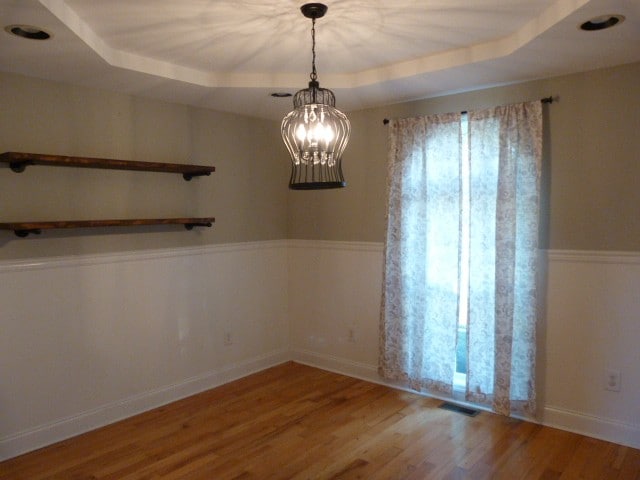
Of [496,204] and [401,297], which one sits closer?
[496,204]

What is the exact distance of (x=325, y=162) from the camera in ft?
7.61

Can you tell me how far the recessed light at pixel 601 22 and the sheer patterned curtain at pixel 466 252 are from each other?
83 cm

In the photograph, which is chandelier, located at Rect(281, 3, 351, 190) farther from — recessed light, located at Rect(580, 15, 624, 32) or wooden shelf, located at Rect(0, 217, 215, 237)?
wooden shelf, located at Rect(0, 217, 215, 237)

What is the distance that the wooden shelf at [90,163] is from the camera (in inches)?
110

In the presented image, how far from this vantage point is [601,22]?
234 cm

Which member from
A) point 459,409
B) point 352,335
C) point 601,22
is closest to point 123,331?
point 352,335

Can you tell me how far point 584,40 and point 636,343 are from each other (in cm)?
184

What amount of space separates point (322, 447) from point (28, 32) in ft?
9.36

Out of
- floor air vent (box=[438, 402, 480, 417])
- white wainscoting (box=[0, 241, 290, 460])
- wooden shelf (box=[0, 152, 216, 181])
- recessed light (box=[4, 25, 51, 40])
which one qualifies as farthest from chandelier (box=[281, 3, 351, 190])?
floor air vent (box=[438, 402, 480, 417])

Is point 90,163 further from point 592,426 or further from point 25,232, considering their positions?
point 592,426

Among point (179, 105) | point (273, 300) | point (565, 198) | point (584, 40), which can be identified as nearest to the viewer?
point (584, 40)

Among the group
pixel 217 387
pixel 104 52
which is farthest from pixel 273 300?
pixel 104 52

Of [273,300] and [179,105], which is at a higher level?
[179,105]

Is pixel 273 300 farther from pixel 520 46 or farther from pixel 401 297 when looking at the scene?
pixel 520 46
